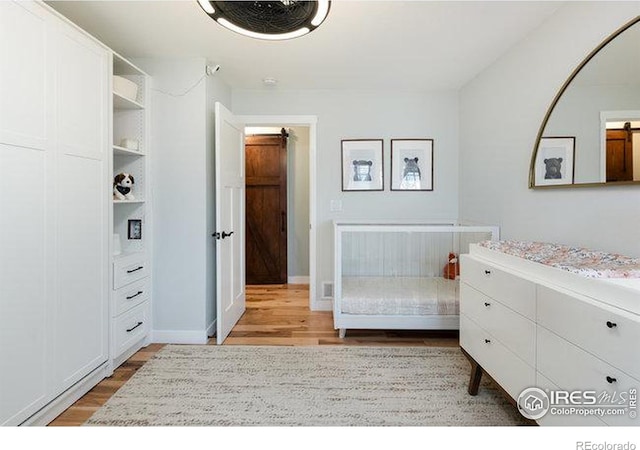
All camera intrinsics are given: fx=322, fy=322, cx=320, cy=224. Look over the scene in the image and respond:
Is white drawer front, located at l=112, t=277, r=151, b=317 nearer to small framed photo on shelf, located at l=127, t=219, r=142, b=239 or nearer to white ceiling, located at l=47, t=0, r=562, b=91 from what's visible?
small framed photo on shelf, located at l=127, t=219, r=142, b=239

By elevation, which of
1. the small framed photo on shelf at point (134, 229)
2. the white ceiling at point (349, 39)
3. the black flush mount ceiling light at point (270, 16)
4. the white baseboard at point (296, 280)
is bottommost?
the white baseboard at point (296, 280)

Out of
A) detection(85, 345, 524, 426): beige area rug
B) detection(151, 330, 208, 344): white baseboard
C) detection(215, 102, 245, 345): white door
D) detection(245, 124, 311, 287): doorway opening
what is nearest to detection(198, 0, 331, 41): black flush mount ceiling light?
detection(215, 102, 245, 345): white door

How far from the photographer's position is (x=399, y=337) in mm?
2799

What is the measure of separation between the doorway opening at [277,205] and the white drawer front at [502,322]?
2.96 m

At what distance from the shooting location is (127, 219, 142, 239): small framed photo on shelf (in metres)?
2.56

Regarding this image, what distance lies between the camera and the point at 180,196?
104 inches

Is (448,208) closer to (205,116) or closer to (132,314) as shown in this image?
(205,116)

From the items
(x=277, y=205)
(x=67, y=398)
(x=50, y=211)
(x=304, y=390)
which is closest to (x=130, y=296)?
(x=67, y=398)

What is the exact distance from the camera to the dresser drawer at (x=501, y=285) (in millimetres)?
1368

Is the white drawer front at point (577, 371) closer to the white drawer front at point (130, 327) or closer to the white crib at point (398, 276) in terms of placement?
the white crib at point (398, 276)

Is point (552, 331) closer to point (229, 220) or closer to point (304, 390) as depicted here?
point (304, 390)

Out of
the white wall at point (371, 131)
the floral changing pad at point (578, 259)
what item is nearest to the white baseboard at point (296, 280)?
the white wall at point (371, 131)

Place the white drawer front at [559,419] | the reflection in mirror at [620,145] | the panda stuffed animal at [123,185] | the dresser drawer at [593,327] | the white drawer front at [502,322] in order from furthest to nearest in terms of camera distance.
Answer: the panda stuffed animal at [123,185] → the reflection in mirror at [620,145] → the white drawer front at [502,322] → the white drawer front at [559,419] → the dresser drawer at [593,327]

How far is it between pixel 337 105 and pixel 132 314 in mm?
2678
